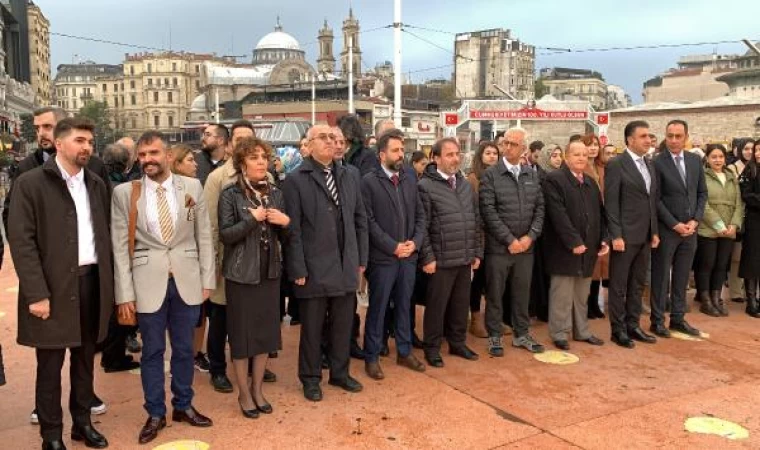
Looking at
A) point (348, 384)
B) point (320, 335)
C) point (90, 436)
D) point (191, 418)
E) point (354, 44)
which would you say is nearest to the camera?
point (90, 436)

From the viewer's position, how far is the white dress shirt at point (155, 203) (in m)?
3.92

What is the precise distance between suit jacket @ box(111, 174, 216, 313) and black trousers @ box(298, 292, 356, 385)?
0.88 metres

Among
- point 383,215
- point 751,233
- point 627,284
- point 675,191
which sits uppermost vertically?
point 675,191

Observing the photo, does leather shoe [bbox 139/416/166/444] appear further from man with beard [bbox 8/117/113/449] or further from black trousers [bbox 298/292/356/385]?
black trousers [bbox 298/292/356/385]

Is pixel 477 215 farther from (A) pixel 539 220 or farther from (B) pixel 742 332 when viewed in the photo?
(B) pixel 742 332

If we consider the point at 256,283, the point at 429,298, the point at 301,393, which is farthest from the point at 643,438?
the point at 256,283

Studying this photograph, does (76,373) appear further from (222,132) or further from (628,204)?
(628,204)

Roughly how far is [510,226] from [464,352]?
117 cm

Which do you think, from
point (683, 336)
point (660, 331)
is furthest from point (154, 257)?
point (683, 336)

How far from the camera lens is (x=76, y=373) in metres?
3.91

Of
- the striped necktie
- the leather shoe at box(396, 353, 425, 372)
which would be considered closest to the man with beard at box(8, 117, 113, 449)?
the striped necktie

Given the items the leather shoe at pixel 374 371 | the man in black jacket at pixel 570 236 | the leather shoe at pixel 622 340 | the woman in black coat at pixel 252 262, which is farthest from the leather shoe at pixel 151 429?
the leather shoe at pixel 622 340

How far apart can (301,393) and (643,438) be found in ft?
7.66

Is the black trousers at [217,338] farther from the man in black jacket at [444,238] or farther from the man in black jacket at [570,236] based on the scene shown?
the man in black jacket at [570,236]
